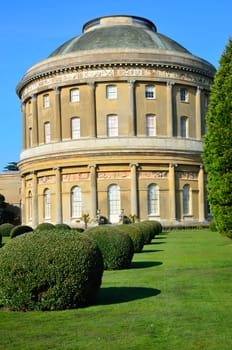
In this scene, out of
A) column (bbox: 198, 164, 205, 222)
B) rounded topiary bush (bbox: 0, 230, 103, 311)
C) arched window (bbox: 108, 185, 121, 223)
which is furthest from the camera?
column (bbox: 198, 164, 205, 222)

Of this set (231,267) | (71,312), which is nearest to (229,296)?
(71,312)

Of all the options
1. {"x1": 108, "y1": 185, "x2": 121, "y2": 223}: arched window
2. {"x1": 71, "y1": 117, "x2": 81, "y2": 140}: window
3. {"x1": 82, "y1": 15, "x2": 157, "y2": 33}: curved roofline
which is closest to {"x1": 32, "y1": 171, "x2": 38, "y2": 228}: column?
{"x1": 71, "y1": 117, "x2": 81, "y2": 140}: window

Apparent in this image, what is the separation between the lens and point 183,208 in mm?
51031

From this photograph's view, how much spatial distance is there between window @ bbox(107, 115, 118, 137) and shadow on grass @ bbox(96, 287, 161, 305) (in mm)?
36492

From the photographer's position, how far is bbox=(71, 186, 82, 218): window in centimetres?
4972

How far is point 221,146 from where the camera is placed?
1608 cm

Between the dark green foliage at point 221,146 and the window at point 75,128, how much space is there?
111ft

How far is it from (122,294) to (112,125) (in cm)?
3772

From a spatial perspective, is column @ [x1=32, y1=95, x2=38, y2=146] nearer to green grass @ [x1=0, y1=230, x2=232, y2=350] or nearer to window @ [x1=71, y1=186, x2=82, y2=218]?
window @ [x1=71, y1=186, x2=82, y2=218]

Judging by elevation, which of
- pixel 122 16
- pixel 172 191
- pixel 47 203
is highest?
pixel 122 16

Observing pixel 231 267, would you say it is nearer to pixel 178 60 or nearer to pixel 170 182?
pixel 170 182

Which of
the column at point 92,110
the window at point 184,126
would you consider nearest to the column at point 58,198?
the column at point 92,110

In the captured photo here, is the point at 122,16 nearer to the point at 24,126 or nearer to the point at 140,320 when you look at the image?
the point at 24,126

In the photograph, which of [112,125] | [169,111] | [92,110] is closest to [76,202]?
[112,125]
